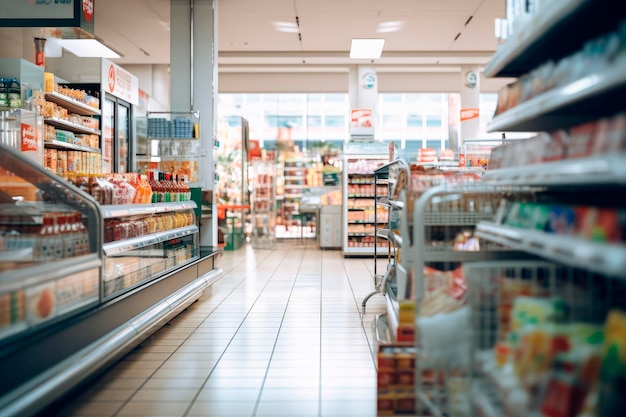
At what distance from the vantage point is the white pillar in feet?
45.8

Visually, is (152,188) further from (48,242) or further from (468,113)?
(468,113)

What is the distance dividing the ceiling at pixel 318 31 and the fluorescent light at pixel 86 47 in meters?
0.61

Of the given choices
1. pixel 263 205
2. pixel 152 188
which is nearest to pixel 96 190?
pixel 152 188

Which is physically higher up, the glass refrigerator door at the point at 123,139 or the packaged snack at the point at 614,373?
the glass refrigerator door at the point at 123,139

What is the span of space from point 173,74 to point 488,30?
6.17 meters

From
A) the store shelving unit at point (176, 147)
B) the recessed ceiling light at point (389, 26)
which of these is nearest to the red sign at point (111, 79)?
the store shelving unit at point (176, 147)

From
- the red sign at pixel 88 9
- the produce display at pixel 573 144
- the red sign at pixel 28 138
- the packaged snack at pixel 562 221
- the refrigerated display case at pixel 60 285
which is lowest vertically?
the refrigerated display case at pixel 60 285

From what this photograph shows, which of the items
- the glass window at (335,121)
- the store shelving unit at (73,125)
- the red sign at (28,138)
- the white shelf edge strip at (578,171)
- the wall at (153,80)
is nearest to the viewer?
the white shelf edge strip at (578,171)

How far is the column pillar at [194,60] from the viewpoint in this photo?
8.60 meters

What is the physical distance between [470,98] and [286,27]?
5.30 m


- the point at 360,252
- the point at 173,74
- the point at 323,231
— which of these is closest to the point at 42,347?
the point at 173,74

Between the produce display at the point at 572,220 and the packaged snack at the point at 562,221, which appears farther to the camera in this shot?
the packaged snack at the point at 562,221

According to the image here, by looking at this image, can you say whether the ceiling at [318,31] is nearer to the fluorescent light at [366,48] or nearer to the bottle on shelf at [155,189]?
the fluorescent light at [366,48]

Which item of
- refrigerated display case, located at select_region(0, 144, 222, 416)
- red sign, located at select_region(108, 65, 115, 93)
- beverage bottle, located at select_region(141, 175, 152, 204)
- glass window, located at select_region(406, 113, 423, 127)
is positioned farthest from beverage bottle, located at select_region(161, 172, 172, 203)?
glass window, located at select_region(406, 113, 423, 127)
